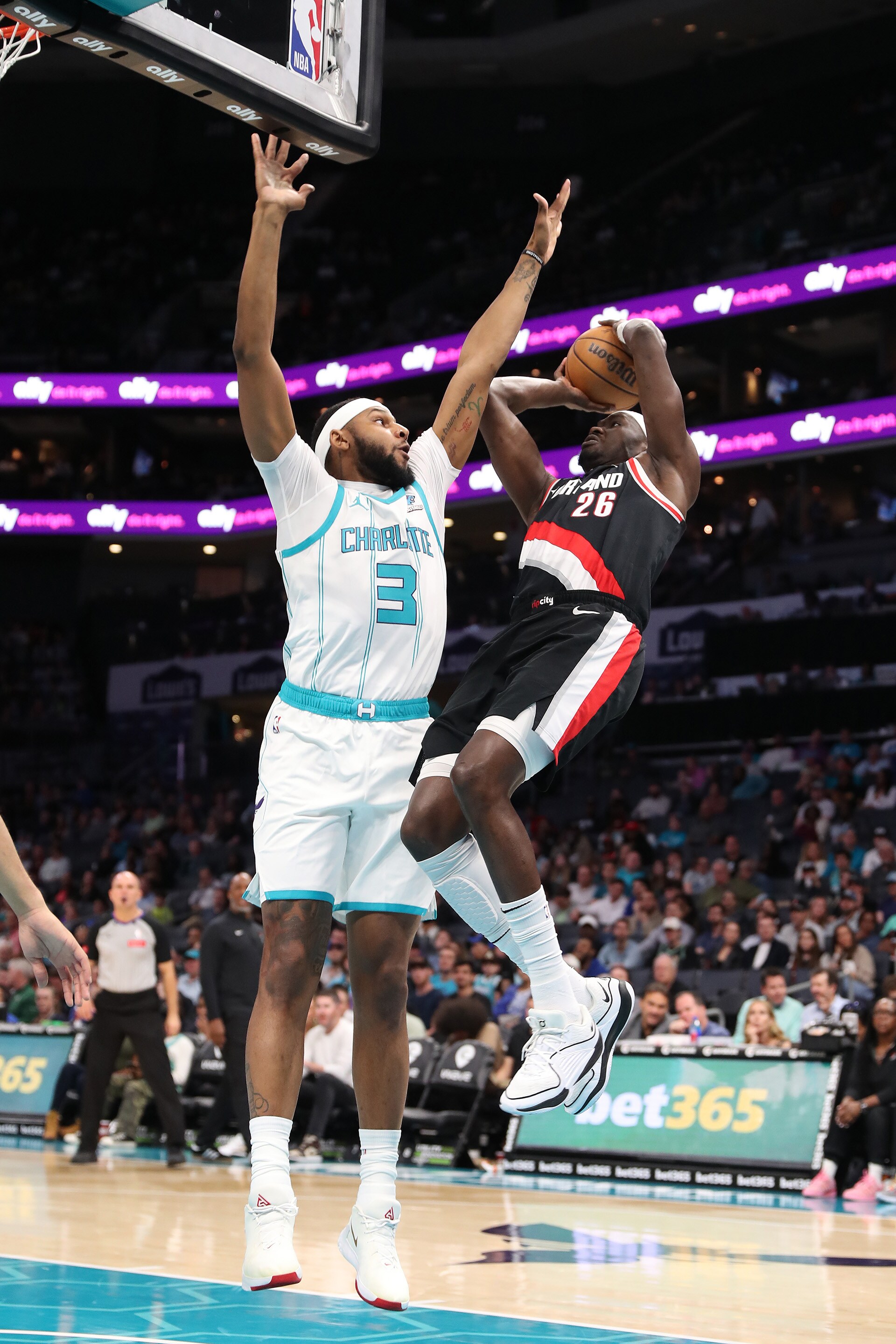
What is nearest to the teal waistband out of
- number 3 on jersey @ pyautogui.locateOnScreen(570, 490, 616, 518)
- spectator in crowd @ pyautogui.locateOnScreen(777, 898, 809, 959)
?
number 3 on jersey @ pyautogui.locateOnScreen(570, 490, 616, 518)

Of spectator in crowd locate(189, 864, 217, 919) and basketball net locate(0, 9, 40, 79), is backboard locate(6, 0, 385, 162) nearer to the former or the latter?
basketball net locate(0, 9, 40, 79)

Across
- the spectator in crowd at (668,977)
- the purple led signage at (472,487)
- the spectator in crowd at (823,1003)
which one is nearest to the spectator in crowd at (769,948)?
the spectator in crowd at (668,977)

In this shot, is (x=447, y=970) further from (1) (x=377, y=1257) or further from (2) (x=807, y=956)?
(1) (x=377, y=1257)

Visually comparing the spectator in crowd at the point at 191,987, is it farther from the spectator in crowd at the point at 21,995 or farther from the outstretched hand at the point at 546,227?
the outstretched hand at the point at 546,227

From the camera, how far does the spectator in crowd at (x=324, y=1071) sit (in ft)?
41.3

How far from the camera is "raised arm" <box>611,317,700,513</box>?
502cm

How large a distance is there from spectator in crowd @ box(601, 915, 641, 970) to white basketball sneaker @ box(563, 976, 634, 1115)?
10.1 metres

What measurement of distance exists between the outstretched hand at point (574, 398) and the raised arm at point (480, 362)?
0.25 m

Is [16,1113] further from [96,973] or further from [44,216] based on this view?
[44,216]

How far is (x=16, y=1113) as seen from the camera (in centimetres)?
1530

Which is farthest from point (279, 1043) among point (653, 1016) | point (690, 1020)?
point (690, 1020)

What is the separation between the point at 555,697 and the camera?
4586 mm

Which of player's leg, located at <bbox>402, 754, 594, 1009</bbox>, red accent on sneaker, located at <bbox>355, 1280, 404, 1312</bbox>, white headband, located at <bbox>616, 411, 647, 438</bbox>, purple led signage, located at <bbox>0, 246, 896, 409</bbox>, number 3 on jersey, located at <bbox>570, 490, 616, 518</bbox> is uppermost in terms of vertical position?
purple led signage, located at <bbox>0, 246, 896, 409</bbox>

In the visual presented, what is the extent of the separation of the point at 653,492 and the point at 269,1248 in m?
2.63
